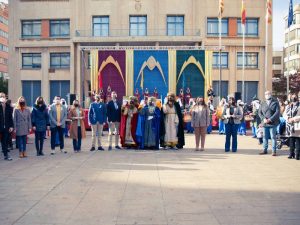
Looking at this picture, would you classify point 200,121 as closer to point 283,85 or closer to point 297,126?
point 297,126

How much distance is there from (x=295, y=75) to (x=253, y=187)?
53.0 m

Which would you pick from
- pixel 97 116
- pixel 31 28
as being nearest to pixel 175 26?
pixel 31 28

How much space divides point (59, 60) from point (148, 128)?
3318 centimetres

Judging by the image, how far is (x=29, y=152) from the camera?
15.4 m

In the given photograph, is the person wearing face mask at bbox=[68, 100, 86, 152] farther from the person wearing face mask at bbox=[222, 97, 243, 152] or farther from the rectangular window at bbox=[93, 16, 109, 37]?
the rectangular window at bbox=[93, 16, 109, 37]

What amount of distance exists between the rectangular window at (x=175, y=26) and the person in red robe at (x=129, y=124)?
29386mm

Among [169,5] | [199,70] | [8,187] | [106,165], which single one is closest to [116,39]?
[169,5]

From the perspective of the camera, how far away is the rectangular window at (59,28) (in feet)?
153

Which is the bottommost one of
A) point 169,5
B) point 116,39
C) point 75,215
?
point 75,215

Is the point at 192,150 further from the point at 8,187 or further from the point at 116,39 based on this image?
the point at 116,39

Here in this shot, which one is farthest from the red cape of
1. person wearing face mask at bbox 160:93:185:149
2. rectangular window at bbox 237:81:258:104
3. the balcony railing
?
rectangular window at bbox 237:81:258:104

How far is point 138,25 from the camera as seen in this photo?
44688 mm

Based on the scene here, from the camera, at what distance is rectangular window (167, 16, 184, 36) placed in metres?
44.5

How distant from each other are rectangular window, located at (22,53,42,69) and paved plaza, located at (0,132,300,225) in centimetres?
3569
